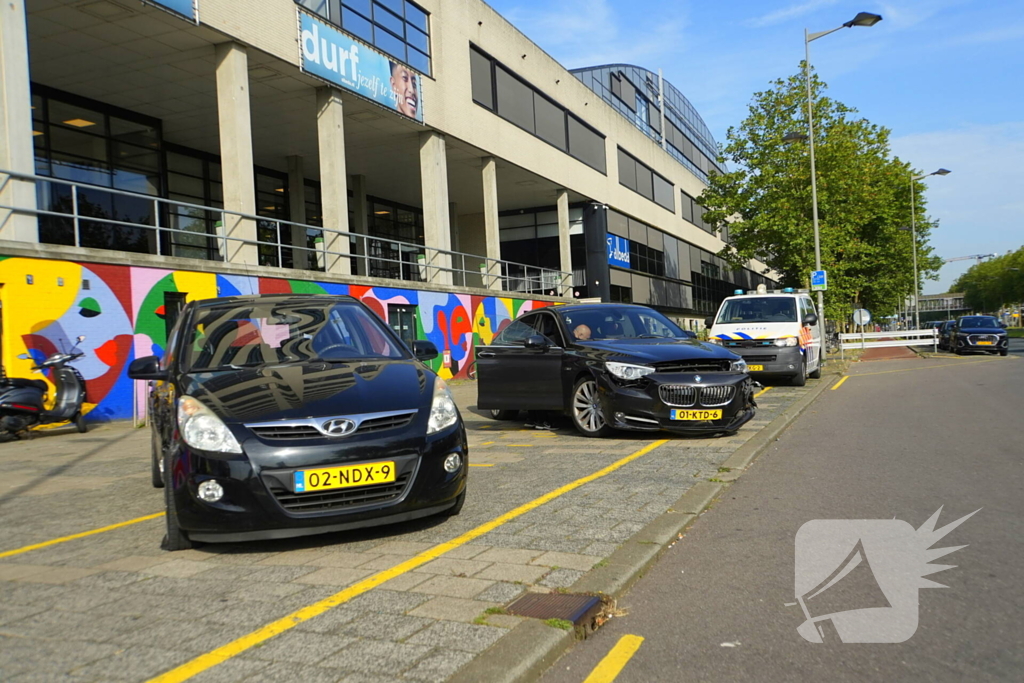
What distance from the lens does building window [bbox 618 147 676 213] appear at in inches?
1626

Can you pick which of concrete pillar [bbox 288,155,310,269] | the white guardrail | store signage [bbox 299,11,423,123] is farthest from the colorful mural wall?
the white guardrail

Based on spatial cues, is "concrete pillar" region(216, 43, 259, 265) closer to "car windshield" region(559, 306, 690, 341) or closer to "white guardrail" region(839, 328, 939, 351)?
"car windshield" region(559, 306, 690, 341)

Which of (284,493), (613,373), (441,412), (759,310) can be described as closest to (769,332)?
(759,310)

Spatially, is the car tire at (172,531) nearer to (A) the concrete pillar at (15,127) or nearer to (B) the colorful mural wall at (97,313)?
(B) the colorful mural wall at (97,313)

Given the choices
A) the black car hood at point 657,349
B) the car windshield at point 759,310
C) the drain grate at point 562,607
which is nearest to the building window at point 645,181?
the car windshield at point 759,310

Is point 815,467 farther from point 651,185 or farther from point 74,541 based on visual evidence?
point 651,185

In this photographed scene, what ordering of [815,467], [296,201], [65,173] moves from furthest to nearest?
[296,201] → [65,173] → [815,467]

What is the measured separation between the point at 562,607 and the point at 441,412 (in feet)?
6.18

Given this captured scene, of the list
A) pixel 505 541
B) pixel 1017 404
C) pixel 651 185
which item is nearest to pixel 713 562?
pixel 505 541

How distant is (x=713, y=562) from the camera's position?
4.52 meters

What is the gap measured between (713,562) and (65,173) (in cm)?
1937

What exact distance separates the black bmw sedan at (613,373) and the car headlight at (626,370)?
0.01 meters

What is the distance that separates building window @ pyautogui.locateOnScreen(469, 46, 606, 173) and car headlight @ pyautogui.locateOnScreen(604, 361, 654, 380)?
779 inches

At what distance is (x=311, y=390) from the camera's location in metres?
5.07
